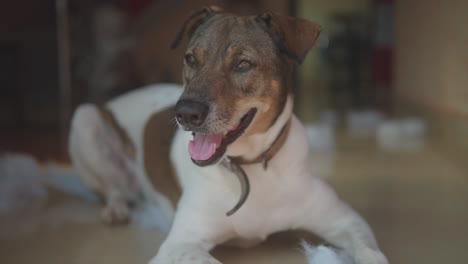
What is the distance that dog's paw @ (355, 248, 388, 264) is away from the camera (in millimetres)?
1592

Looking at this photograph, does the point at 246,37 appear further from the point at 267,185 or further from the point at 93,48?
the point at 93,48

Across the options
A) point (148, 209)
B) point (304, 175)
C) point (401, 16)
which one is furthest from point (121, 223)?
point (401, 16)

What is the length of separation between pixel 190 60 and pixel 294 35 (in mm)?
365

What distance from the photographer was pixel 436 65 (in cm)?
Answer: 399

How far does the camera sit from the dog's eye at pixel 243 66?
1713 millimetres

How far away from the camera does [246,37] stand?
177 centimetres

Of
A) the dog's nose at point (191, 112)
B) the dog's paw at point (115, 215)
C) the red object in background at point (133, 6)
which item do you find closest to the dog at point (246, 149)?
the dog's nose at point (191, 112)

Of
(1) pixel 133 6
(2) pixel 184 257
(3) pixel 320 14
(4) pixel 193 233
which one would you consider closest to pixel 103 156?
(4) pixel 193 233

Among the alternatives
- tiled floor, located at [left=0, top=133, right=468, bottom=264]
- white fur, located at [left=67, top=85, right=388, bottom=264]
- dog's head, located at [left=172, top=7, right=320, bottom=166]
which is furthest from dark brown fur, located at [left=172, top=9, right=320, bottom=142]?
tiled floor, located at [left=0, top=133, right=468, bottom=264]

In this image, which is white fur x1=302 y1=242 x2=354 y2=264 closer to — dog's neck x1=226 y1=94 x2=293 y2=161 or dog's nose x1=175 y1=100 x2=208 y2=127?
dog's neck x1=226 y1=94 x2=293 y2=161

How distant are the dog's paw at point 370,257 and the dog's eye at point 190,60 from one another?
81cm

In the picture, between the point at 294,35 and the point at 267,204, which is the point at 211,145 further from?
the point at 294,35

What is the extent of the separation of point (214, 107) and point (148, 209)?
1.03 metres

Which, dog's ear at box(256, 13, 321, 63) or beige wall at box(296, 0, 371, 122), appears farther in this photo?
beige wall at box(296, 0, 371, 122)
